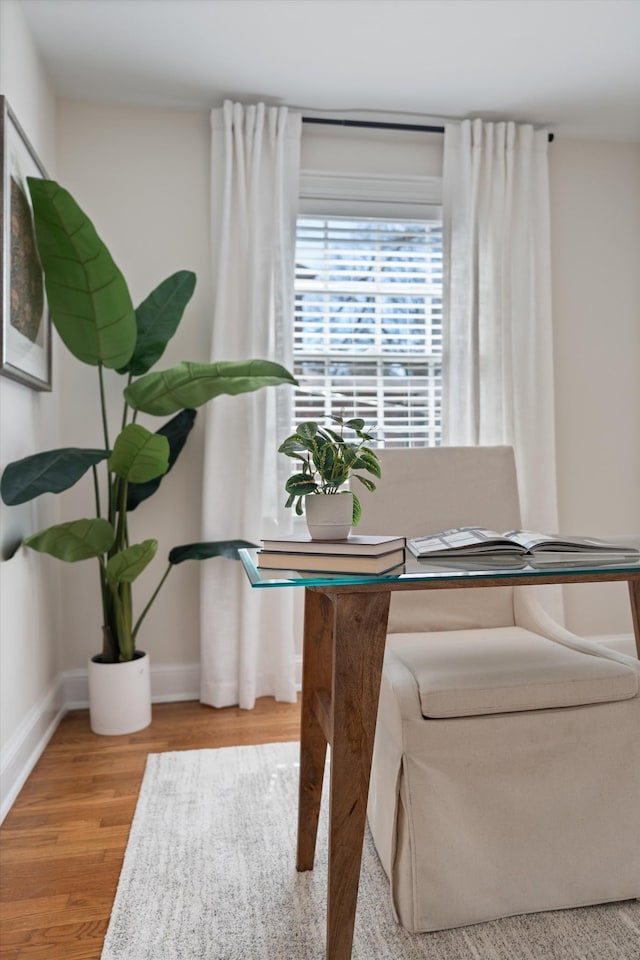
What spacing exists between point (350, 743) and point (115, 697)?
1611 millimetres

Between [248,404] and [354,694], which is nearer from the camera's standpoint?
[354,694]

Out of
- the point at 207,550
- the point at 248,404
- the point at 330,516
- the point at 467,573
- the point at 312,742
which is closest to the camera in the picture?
the point at 467,573

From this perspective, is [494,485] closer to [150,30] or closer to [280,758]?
[280,758]

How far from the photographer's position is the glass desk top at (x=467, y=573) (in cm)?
124

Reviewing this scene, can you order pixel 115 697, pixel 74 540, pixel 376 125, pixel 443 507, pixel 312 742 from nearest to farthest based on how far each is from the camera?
pixel 312 742
pixel 443 507
pixel 74 540
pixel 115 697
pixel 376 125

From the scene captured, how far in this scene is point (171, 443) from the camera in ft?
9.59

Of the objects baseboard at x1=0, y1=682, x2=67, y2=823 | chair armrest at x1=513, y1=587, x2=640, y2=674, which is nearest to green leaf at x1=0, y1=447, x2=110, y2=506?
baseboard at x1=0, y1=682, x2=67, y2=823

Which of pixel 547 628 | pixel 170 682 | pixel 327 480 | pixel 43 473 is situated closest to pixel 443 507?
pixel 547 628

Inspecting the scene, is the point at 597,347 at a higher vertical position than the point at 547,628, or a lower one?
higher

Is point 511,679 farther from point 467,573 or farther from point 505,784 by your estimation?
point 467,573

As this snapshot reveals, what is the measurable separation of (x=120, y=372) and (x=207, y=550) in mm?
762

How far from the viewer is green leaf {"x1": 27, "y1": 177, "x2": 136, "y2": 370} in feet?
7.71

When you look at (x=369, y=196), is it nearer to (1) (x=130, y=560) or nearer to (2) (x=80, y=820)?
(1) (x=130, y=560)

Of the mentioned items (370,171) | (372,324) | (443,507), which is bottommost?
(443,507)
